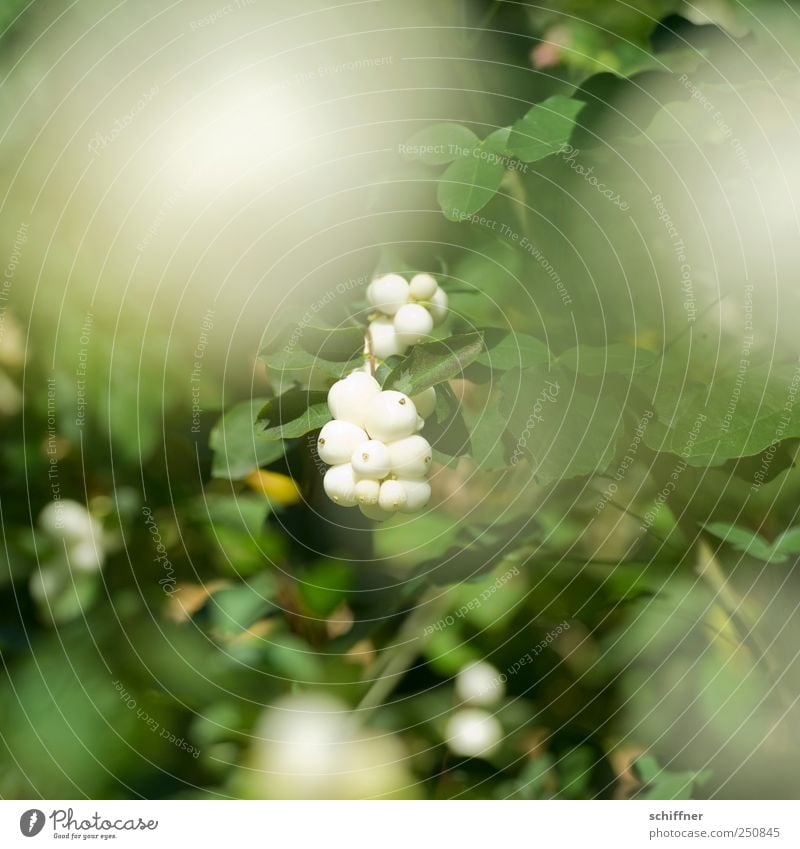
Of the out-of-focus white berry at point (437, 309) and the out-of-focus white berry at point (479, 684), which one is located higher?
the out-of-focus white berry at point (437, 309)

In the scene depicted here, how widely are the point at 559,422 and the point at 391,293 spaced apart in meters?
0.18

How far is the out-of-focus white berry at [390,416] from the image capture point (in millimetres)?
548

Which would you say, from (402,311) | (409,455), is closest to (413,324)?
(402,311)

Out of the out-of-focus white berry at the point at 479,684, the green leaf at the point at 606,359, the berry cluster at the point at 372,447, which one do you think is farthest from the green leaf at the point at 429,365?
the out-of-focus white berry at the point at 479,684

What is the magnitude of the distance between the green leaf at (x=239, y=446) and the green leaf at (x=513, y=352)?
0.65 ft

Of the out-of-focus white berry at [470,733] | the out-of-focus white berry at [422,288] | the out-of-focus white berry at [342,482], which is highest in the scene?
the out-of-focus white berry at [422,288]

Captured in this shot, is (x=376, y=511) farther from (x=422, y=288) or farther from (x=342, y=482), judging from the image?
(x=422, y=288)

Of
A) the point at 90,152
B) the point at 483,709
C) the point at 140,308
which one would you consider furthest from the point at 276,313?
the point at 483,709

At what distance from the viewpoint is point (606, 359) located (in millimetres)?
669

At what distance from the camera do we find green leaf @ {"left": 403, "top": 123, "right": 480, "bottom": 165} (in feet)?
2.19

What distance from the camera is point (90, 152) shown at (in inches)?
29.0

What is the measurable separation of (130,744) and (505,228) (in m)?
0.58

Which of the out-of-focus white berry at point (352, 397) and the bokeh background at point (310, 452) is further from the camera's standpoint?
the bokeh background at point (310, 452)

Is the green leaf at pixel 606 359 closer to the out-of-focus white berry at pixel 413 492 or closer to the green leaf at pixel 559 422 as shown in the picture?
the green leaf at pixel 559 422
